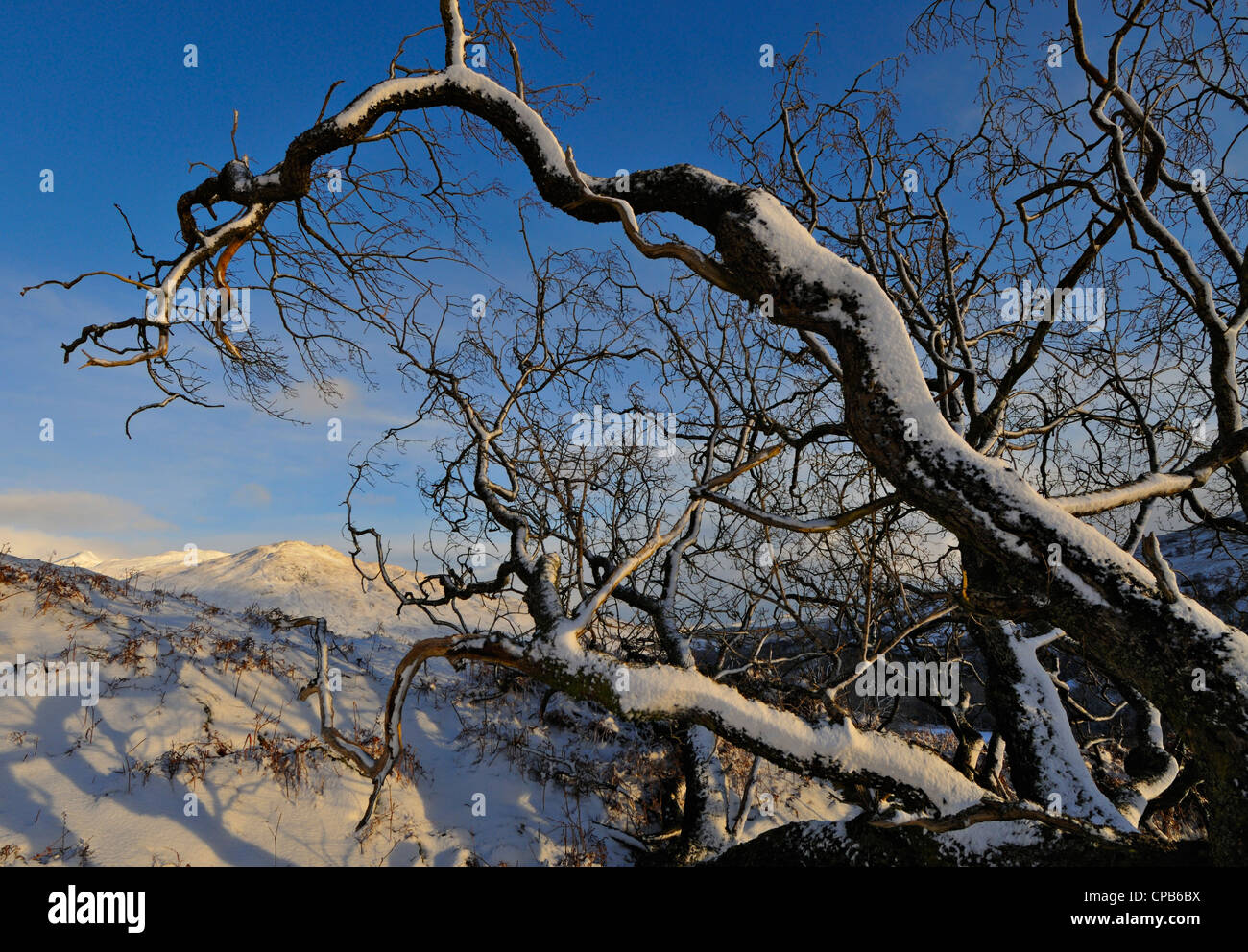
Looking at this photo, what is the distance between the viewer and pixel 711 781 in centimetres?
482

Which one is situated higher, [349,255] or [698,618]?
[349,255]

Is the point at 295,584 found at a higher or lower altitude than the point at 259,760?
higher

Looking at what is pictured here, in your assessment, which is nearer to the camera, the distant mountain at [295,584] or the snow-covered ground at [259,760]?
the snow-covered ground at [259,760]

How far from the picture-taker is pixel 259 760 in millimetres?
4711

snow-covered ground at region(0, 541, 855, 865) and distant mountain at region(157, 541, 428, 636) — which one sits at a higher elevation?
distant mountain at region(157, 541, 428, 636)

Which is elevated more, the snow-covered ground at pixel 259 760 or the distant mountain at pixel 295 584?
the distant mountain at pixel 295 584

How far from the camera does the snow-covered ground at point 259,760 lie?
3.79 m

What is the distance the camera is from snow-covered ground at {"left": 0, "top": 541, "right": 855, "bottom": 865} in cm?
379

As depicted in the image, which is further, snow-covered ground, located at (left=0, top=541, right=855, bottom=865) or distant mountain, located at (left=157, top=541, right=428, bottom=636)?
distant mountain, located at (left=157, top=541, right=428, bottom=636)

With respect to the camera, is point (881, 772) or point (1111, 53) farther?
point (1111, 53)

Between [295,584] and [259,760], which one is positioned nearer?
[259,760]

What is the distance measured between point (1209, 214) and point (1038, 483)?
2390mm
